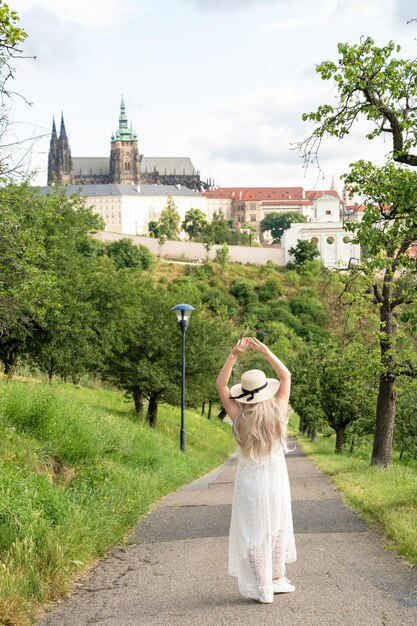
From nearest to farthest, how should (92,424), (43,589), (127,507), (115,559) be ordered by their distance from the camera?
(43,589) < (115,559) < (127,507) < (92,424)

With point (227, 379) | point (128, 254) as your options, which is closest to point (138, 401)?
point (227, 379)

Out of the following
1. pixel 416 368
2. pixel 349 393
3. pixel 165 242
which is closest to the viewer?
pixel 416 368

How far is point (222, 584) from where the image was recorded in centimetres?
732

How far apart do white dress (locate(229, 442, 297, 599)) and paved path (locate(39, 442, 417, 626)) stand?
241 millimetres

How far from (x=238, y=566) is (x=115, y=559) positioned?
2.03m

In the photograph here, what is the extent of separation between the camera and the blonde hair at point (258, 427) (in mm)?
6699

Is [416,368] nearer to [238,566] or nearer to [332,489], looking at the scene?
[332,489]

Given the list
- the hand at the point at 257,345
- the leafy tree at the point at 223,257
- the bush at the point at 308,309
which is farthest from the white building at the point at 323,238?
the hand at the point at 257,345

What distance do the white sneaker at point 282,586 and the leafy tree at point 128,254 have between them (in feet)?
395

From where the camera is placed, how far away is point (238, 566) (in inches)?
266

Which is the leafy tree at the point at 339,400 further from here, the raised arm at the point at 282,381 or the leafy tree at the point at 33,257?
the raised arm at the point at 282,381

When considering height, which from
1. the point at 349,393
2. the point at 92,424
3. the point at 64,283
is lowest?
the point at 349,393

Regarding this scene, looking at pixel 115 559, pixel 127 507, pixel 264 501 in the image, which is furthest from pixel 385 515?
pixel 264 501

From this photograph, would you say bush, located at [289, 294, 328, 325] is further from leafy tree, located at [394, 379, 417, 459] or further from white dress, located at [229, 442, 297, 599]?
white dress, located at [229, 442, 297, 599]
